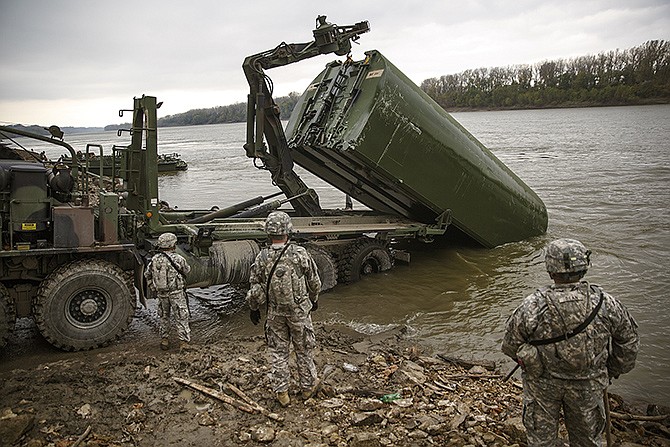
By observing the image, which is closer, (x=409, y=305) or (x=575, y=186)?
(x=409, y=305)

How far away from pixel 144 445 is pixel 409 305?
185 inches

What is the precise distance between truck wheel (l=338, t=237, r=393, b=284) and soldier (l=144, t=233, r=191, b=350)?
127 inches

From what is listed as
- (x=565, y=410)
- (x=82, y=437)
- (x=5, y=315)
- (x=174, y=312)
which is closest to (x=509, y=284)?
A: (x=174, y=312)

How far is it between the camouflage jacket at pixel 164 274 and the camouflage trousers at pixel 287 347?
1728 millimetres

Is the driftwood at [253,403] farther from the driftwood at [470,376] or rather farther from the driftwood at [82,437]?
the driftwood at [470,376]

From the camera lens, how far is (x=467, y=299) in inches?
332

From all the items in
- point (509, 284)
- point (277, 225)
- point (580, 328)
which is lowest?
point (509, 284)

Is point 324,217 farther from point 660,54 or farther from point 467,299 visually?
point 660,54

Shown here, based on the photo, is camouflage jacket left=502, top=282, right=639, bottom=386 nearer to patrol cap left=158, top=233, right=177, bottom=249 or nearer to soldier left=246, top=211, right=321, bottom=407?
soldier left=246, top=211, right=321, bottom=407

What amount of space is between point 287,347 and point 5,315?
3.06 m

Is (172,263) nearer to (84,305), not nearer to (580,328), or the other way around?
(84,305)

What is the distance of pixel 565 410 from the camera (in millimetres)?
3373

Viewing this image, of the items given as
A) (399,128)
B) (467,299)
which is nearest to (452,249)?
(467,299)

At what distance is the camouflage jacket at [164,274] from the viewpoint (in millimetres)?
6008
